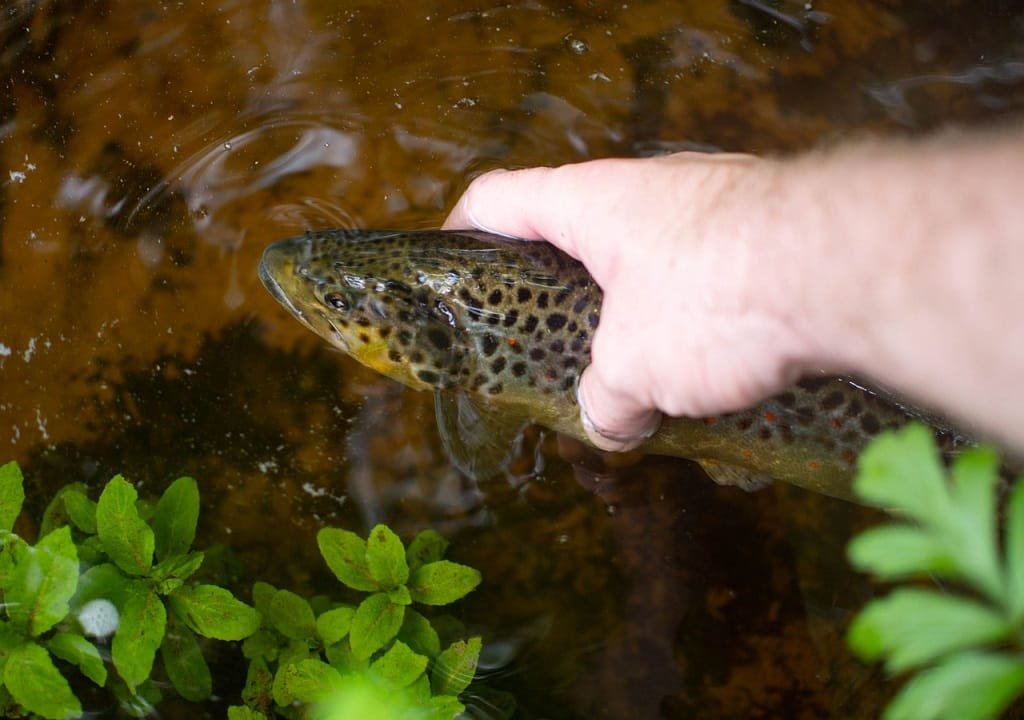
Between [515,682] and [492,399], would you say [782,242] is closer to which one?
[492,399]

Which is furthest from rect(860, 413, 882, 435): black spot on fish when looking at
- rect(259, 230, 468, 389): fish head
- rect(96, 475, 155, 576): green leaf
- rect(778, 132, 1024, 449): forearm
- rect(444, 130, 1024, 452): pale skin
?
rect(96, 475, 155, 576): green leaf

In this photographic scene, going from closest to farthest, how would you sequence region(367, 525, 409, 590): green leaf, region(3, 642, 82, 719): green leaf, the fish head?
region(3, 642, 82, 719): green leaf < region(367, 525, 409, 590): green leaf < the fish head

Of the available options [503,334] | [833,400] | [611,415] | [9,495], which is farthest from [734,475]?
[9,495]

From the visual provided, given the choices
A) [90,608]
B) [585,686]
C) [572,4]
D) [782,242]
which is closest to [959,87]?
[572,4]

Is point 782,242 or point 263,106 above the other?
point 782,242

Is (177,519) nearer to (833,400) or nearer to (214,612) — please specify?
(214,612)

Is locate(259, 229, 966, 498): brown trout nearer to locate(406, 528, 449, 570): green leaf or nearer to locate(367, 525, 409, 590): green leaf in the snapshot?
locate(406, 528, 449, 570): green leaf

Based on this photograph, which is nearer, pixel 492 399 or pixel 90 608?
pixel 90 608
